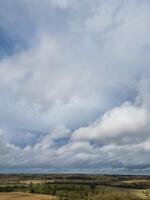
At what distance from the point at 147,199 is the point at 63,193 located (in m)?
40.8

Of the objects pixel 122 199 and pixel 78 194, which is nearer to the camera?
pixel 122 199

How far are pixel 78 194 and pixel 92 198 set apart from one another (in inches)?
495

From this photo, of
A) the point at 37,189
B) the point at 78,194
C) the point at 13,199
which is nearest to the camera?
the point at 13,199

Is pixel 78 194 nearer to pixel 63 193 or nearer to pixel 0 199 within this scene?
pixel 63 193

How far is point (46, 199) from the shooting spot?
12950cm

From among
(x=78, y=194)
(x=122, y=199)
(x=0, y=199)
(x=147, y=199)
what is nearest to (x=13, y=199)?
(x=0, y=199)

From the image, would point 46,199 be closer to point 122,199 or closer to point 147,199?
point 122,199

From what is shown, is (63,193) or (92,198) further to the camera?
(63,193)

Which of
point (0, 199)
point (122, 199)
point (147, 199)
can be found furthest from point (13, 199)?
point (147, 199)

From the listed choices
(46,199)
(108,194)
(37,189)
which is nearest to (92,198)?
(108,194)

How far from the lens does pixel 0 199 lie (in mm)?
129875

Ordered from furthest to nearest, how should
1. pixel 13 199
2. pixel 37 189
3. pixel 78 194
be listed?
1. pixel 37 189
2. pixel 78 194
3. pixel 13 199

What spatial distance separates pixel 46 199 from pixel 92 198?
20.0 m

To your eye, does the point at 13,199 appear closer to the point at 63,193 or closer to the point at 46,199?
the point at 46,199
